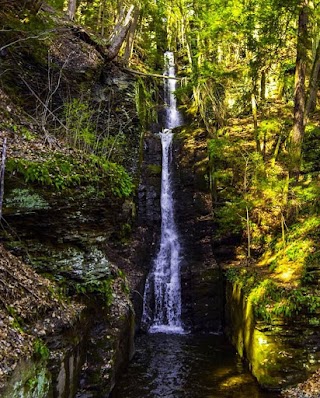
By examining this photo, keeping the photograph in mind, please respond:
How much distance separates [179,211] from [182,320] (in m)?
5.56

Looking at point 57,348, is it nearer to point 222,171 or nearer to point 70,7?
point 222,171

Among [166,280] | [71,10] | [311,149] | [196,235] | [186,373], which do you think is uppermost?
[71,10]

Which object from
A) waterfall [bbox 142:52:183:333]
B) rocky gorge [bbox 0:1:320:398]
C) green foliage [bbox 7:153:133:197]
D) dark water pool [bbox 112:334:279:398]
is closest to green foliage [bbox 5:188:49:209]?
rocky gorge [bbox 0:1:320:398]

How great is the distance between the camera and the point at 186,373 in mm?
9750

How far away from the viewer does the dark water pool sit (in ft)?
28.1

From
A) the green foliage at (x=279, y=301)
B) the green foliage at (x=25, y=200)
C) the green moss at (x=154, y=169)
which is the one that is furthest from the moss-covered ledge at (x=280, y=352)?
the green moss at (x=154, y=169)

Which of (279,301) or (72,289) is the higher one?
(72,289)

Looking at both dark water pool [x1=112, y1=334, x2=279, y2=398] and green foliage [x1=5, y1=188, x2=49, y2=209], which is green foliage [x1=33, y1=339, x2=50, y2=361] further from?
dark water pool [x1=112, y1=334, x2=279, y2=398]

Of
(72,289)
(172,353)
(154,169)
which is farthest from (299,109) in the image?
(72,289)

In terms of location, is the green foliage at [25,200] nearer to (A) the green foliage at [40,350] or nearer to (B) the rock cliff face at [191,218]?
(A) the green foliage at [40,350]

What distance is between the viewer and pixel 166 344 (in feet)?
40.3

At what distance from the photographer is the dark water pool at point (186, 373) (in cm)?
855

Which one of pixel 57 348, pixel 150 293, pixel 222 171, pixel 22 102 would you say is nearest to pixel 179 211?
pixel 222 171

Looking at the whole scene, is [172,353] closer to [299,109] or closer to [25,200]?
[25,200]
